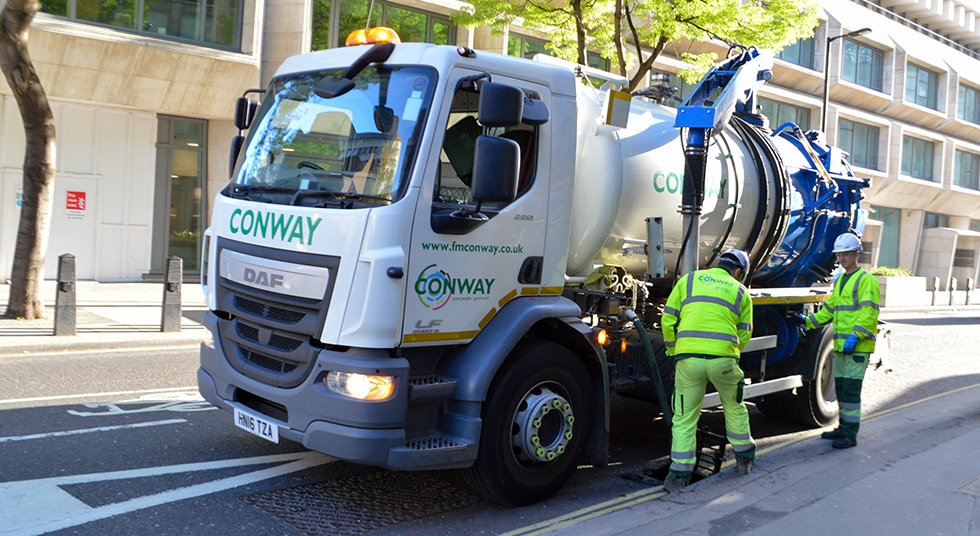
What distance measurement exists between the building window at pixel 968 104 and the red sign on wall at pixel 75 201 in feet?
141

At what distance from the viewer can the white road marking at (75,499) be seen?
13.7 feet

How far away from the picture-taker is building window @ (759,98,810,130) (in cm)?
3120

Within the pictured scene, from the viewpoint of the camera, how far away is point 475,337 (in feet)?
15.3

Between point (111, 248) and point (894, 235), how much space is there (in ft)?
118

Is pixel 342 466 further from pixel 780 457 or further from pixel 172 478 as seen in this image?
pixel 780 457

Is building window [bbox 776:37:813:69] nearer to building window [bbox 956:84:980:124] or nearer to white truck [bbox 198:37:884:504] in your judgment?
building window [bbox 956:84:980:124]

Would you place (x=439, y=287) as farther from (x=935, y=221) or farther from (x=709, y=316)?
(x=935, y=221)

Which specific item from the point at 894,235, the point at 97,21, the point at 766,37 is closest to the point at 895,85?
the point at 894,235

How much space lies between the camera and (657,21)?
1418cm

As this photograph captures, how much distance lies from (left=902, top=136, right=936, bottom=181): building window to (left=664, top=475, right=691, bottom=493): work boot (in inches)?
1537

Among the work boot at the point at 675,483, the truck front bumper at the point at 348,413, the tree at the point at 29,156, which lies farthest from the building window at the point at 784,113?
the truck front bumper at the point at 348,413

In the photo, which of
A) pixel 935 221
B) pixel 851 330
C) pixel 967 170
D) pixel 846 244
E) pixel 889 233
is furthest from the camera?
pixel 967 170

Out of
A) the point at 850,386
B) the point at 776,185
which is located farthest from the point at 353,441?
the point at 776,185

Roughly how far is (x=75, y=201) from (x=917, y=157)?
127 feet
